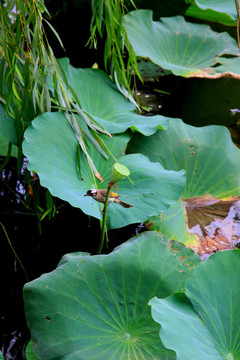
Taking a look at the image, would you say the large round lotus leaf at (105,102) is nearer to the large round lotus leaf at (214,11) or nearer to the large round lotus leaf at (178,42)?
the large round lotus leaf at (178,42)

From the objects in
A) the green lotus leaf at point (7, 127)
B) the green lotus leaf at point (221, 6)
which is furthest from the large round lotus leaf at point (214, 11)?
the green lotus leaf at point (7, 127)

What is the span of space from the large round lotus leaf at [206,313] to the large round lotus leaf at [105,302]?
0.43 feet

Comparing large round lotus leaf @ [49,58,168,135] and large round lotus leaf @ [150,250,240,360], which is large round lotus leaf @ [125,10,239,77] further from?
large round lotus leaf @ [150,250,240,360]

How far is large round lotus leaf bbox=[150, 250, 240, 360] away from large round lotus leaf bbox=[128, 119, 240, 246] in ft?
1.74

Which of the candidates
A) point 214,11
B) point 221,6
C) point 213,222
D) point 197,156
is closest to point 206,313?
point 213,222

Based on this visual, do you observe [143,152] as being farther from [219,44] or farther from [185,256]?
[219,44]

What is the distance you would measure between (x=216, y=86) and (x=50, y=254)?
1.63 meters

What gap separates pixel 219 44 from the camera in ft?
8.68

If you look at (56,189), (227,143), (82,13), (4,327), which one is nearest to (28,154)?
(56,189)

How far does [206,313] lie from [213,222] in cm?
63

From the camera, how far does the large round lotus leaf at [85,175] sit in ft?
4.81

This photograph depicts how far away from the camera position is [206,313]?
1216 millimetres

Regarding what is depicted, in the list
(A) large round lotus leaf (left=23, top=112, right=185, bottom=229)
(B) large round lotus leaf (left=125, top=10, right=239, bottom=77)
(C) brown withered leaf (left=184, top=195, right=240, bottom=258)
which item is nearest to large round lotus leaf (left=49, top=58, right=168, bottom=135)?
(A) large round lotus leaf (left=23, top=112, right=185, bottom=229)

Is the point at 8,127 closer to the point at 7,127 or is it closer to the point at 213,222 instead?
the point at 7,127
